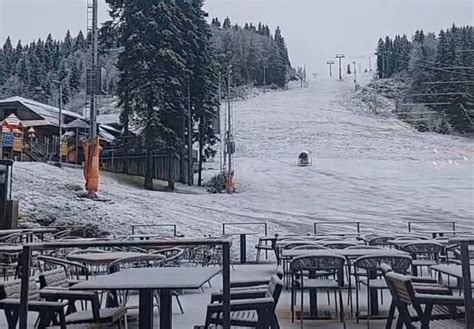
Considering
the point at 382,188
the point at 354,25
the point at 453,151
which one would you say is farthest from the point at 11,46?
the point at 453,151

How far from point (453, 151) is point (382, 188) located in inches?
271

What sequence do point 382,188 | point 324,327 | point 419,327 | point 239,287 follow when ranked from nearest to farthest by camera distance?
point 419,327 < point 239,287 < point 324,327 < point 382,188

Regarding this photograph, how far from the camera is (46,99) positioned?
93.2ft

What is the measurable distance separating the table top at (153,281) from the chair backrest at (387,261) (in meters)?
1.37

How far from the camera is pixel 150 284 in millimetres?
2730

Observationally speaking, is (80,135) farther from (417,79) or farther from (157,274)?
(417,79)

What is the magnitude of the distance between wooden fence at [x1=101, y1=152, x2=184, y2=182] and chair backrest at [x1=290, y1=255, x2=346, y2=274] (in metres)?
13.1

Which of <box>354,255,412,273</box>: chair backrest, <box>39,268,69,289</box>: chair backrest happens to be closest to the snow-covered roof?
<box>39,268,69,289</box>: chair backrest

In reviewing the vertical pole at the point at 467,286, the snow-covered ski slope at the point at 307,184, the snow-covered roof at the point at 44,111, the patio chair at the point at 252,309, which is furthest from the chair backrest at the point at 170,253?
the snow-covered roof at the point at 44,111

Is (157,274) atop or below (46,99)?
below

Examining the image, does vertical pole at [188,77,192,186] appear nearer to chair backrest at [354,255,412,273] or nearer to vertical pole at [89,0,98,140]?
vertical pole at [89,0,98,140]

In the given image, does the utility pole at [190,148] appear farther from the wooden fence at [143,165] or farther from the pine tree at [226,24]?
the pine tree at [226,24]

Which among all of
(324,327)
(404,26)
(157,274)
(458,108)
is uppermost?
(404,26)

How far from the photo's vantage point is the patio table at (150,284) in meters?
2.69
